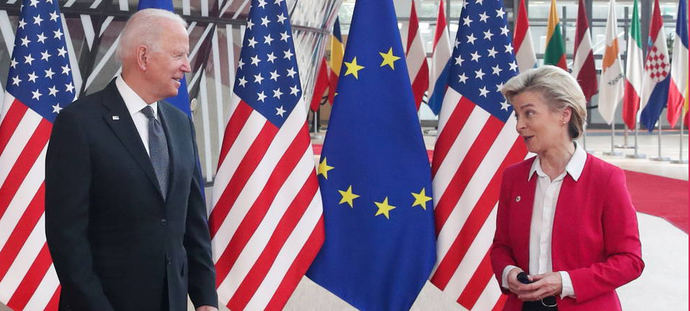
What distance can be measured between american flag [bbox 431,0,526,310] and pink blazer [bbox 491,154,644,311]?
1.26 meters

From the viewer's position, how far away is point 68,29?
170 inches

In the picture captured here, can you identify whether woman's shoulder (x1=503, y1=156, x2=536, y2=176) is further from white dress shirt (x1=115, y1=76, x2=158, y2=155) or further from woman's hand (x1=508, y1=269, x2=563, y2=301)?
white dress shirt (x1=115, y1=76, x2=158, y2=155)

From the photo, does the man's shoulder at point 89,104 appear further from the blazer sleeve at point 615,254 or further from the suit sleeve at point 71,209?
the blazer sleeve at point 615,254

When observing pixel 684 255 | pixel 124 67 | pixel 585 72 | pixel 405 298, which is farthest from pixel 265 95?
pixel 585 72

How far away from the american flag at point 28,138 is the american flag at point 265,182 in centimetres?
76

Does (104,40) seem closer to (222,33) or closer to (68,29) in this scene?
(68,29)

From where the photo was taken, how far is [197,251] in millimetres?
2559

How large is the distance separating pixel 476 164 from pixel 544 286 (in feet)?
4.77

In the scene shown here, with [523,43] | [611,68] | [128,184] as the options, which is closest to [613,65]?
[611,68]

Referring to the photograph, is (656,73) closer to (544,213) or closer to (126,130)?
(544,213)

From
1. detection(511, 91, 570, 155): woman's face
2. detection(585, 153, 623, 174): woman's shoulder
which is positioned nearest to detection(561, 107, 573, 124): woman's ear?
detection(511, 91, 570, 155): woman's face

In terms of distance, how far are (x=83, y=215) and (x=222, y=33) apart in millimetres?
2627

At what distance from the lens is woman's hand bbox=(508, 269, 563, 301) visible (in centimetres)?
229

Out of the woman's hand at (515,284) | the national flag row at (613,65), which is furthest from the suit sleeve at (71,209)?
the national flag row at (613,65)
